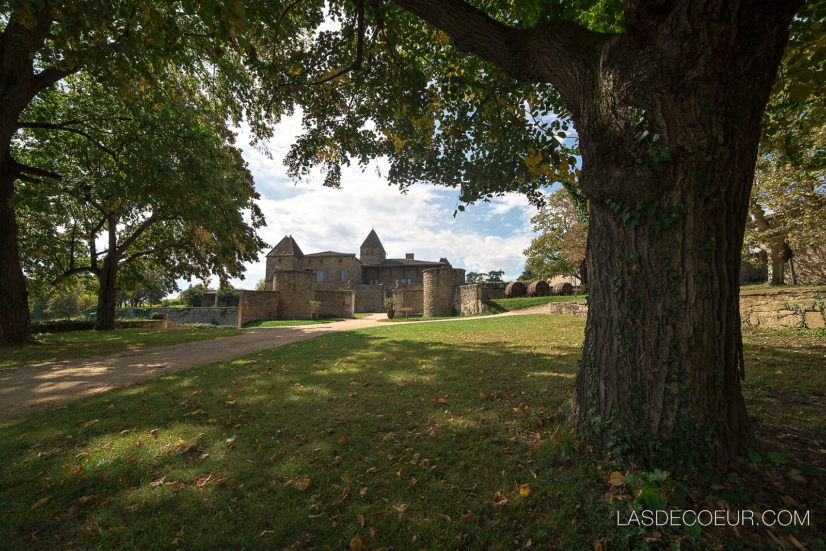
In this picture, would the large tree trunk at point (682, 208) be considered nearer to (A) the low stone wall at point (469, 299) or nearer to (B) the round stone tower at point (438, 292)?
(A) the low stone wall at point (469, 299)

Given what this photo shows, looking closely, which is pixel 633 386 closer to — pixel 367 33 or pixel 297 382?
pixel 297 382

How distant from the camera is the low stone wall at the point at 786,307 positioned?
749 centimetres

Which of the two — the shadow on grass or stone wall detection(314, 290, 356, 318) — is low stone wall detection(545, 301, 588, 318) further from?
stone wall detection(314, 290, 356, 318)

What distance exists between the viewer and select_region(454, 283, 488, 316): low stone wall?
71.1 feet

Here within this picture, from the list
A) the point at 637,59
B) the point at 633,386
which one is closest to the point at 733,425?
the point at 633,386

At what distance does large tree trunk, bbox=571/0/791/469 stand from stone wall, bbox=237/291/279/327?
2139cm

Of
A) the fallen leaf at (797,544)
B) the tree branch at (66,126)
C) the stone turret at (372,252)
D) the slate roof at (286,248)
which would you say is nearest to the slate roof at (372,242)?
the stone turret at (372,252)

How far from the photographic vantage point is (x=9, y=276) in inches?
335

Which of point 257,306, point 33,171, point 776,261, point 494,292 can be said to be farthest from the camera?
point 494,292

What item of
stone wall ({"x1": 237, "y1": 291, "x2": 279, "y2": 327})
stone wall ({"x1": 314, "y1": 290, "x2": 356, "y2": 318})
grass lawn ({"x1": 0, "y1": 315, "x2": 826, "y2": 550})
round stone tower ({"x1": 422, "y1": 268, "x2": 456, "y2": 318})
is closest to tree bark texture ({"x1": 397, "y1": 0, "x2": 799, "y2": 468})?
grass lawn ({"x1": 0, "y1": 315, "x2": 826, "y2": 550})

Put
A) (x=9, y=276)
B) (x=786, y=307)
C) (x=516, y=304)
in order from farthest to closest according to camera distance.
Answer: (x=516, y=304) → (x=9, y=276) → (x=786, y=307)

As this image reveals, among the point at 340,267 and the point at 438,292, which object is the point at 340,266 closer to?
the point at 340,267

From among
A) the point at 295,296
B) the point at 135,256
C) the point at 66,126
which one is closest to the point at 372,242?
the point at 295,296

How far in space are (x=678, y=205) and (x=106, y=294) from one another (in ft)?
66.6
